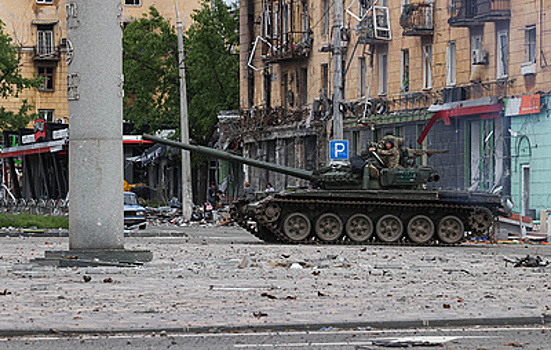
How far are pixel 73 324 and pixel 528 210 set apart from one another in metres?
25.8

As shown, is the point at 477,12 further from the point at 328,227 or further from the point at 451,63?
the point at 328,227

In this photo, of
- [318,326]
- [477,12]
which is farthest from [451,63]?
[318,326]

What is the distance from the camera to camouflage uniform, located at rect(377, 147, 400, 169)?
2942 centimetres

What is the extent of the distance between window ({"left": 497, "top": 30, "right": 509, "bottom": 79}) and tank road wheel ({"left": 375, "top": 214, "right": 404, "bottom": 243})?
9326 millimetres

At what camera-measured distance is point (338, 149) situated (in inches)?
1420

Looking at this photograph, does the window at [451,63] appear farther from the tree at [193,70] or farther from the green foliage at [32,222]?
the tree at [193,70]

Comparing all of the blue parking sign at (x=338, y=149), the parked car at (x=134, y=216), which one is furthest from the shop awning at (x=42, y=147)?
the blue parking sign at (x=338, y=149)

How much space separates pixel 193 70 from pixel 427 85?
79.1ft

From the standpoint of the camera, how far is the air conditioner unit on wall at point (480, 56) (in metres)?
37.2

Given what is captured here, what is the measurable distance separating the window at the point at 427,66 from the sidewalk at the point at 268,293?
757 inches

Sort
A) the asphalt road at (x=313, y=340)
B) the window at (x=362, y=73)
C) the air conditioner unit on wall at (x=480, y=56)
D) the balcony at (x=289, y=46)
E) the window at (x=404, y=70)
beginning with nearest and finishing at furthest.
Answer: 1. the asphalt road at (x=313, y=340)
2. the air conditioner unit on wall at (x=480, y=56)
3. the window at (x=404, y=70)
4. the window at (x=362, y=73)
5. the balcony at (x=289, y=46)

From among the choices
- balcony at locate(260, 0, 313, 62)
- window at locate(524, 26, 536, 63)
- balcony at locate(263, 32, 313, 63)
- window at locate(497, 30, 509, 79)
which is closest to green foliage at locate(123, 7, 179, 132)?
balcony at locate(260, 0, 313, 62)

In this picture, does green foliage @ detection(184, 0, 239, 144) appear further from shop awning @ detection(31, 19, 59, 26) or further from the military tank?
the military tank

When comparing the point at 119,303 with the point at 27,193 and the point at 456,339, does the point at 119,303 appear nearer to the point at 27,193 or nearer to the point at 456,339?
the point at 456,339
